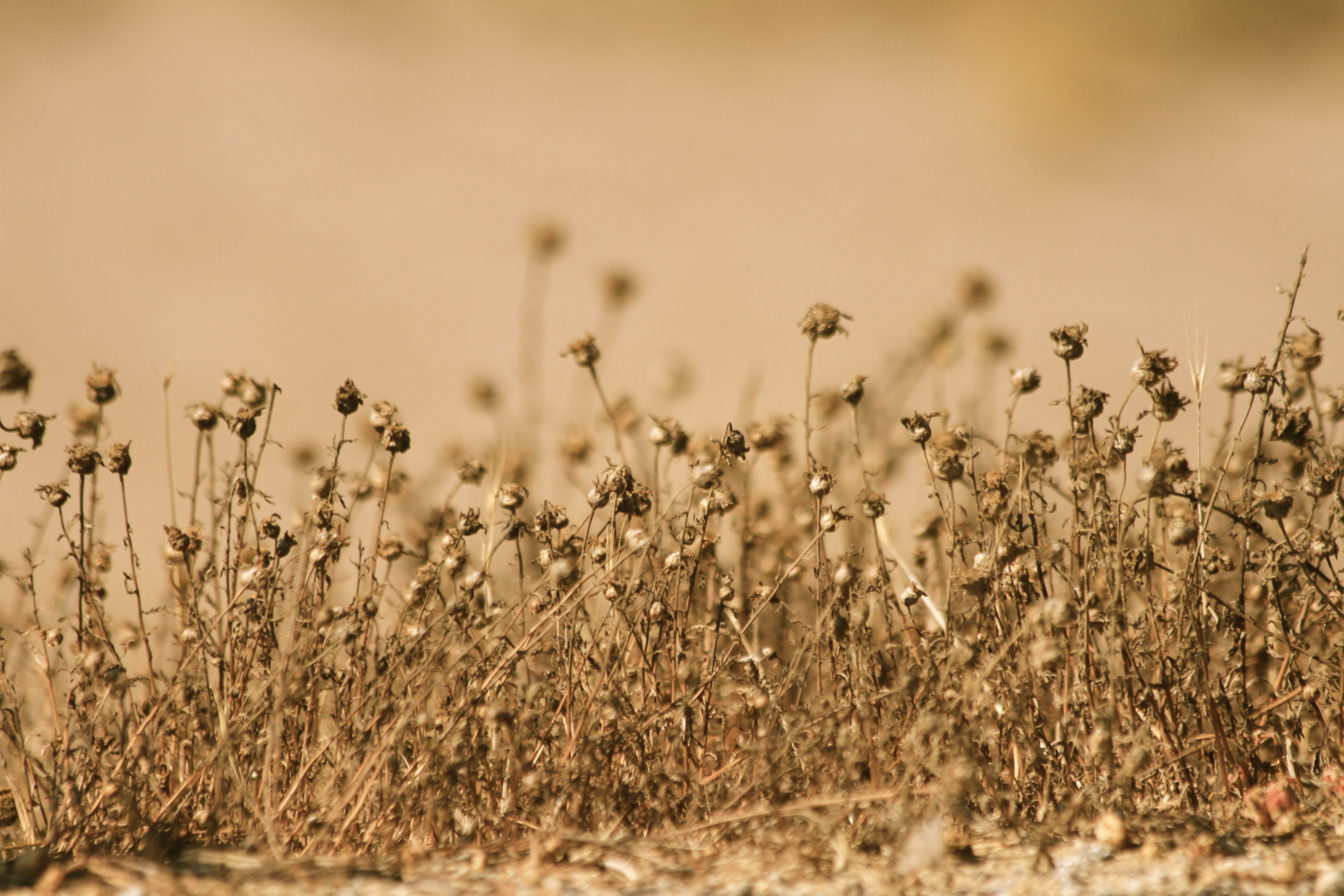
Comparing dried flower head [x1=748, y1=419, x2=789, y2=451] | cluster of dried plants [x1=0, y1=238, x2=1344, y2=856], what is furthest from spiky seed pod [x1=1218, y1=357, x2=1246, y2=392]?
dried flower head [x1=748, y1=419, x2=789, y2=451]

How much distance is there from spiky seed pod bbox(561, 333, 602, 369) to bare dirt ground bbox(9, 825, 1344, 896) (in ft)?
3.51

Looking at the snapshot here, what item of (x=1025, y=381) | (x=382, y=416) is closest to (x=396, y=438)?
(x=382, y=416)

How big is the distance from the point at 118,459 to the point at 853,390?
1478 millimetres

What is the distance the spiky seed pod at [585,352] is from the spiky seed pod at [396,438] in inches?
17.0

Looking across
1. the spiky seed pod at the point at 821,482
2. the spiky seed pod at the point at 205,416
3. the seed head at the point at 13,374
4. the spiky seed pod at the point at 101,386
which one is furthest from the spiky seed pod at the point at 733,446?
the seed head at the point at 13,374

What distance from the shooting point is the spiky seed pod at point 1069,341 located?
6.65 feet

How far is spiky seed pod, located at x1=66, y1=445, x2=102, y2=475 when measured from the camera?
2045 mm

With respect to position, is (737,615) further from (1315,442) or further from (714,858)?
(1315,442)

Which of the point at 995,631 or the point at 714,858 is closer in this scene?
the point at 714,858

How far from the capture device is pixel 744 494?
242 cm

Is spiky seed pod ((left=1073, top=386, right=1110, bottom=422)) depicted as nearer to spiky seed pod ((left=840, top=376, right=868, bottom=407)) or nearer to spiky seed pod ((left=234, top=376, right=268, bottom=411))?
spiky seed pod ((left=840, top=376, right=868, bottom=407))

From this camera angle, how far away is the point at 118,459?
2086mm

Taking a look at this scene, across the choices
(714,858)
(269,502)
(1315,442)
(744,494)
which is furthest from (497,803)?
(1315,442)

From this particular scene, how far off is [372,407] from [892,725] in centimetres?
119
